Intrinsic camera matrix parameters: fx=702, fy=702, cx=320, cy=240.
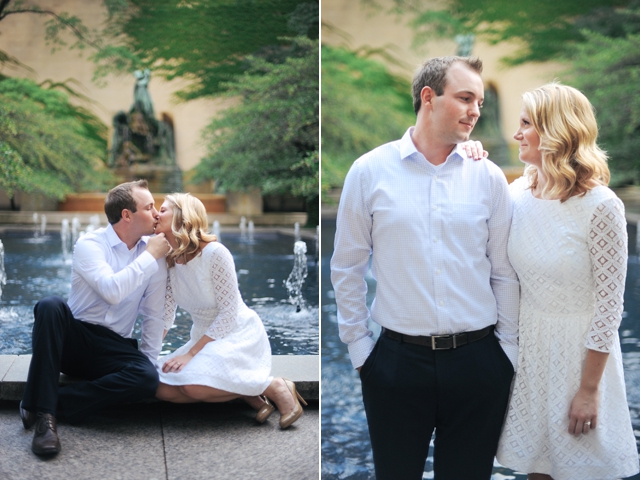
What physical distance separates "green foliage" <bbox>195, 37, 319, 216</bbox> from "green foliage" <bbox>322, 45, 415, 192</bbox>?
2217 millimetres

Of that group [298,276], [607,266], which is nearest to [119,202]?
[607,266]

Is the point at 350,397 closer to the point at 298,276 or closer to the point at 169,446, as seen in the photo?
the point at 298,276

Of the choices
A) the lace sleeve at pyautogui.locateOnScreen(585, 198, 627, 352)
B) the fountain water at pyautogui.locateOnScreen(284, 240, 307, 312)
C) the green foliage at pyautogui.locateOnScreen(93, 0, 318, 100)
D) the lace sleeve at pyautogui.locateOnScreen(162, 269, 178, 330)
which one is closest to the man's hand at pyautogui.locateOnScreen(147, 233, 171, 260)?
the lace sleeve at pyautogui.locateOnScreen(162, 269, 178, 330)

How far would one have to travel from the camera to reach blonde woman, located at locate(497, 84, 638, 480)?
62.1 inches

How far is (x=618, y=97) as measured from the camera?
6703mm

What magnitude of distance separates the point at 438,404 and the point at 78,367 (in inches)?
53.9

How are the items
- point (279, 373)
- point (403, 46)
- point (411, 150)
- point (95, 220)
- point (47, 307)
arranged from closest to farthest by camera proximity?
point (411, 150)
point (47, 307)
point (279, 373)
point (95, 220)
point (403, 46)

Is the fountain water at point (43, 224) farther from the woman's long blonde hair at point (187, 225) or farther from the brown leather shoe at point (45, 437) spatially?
the brown leather shoe at point (45, 437)

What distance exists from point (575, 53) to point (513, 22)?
71cm

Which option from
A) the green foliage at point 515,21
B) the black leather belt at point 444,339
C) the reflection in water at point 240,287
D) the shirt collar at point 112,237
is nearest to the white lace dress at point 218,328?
the shirt collar at point 112,237

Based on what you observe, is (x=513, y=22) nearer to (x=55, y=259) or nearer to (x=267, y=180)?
(x=267, y=180)

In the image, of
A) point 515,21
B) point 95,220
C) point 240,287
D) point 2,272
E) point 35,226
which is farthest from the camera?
point 515,21

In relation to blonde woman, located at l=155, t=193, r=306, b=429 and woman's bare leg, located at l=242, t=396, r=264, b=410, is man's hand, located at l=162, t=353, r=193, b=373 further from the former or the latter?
woman's bare leg, located at l=242, t=396, r=264, b=410

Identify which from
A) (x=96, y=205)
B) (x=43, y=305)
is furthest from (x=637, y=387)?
(x=96, y=205)
